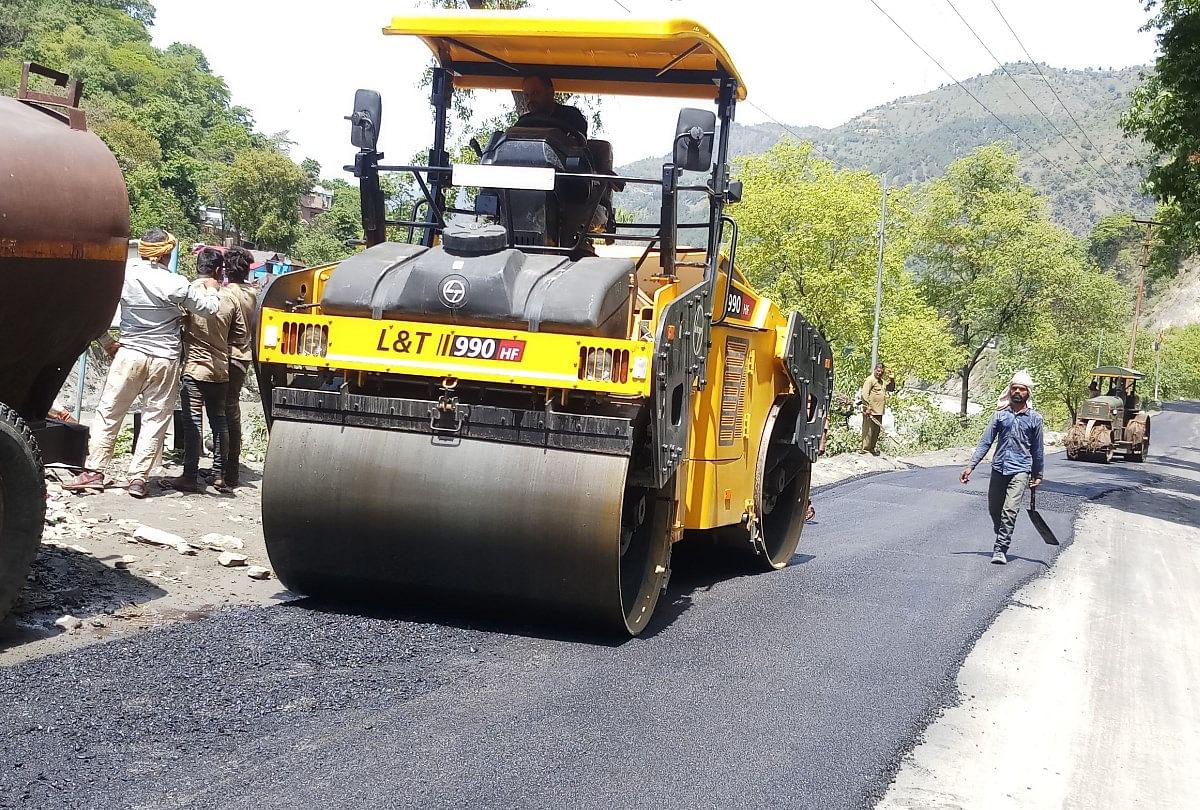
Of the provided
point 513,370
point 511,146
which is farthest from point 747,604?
point 511,146

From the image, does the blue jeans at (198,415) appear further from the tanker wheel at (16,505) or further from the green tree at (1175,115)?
the green tree at (1175,115)

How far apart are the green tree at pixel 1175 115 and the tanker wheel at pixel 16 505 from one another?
53.8 ft

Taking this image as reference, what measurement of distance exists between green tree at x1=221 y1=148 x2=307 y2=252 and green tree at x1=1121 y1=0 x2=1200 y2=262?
37559mm

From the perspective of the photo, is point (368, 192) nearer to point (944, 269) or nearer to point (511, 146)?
point (511, 146)

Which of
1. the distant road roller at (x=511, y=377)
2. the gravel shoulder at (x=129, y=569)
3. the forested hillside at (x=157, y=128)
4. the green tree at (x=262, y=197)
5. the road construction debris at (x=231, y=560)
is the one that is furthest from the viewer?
the green tree at (x=262, y=197)

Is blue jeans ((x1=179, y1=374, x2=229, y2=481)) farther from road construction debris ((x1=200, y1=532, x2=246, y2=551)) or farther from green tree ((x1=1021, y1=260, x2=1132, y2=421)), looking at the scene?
green tree ((x1=1021, y1=260, x2=1132, y2=421))

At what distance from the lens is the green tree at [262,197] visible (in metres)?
49.0

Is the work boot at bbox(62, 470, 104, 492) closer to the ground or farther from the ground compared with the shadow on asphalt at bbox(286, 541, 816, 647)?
farther from the ground

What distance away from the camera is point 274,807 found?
3365 millimetres

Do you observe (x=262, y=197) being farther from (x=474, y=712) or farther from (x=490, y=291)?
(x=474, y=712)

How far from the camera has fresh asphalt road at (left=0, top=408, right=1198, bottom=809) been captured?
3.59 m

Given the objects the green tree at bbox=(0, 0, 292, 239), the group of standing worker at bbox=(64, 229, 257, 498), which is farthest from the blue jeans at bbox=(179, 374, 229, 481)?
the green tree at bbox=(0, 0, 292, 239)

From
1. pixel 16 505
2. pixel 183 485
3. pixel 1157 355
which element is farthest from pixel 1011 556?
pixel 1157 355

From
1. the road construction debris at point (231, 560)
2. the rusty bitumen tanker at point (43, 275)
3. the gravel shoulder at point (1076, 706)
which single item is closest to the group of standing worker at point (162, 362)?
the road construction debris at point (231, 560)
